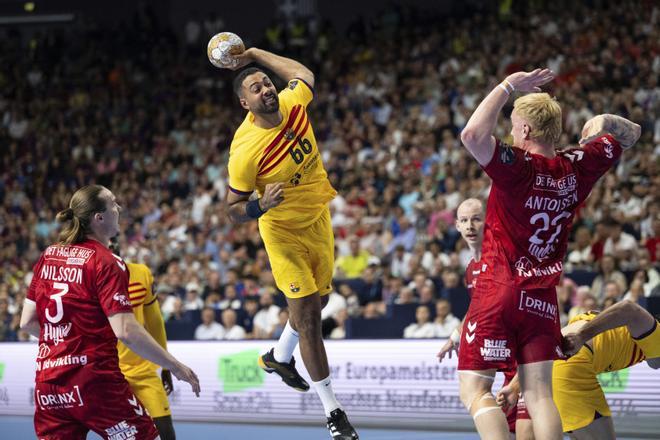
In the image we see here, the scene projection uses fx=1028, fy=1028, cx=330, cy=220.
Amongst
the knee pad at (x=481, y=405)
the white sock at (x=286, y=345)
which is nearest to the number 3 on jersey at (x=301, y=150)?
the white sock at (x=286, y=345)

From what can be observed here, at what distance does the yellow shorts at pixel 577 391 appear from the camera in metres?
6.76

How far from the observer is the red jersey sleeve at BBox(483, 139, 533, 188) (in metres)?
5.21

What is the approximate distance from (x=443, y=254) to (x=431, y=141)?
343 cm

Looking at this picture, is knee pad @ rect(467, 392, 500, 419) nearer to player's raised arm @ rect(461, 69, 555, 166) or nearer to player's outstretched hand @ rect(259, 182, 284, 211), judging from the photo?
player's raised arm @ rect(461, 69, 555, 166)

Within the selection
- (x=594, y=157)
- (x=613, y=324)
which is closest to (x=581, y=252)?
(x=613, y=324)

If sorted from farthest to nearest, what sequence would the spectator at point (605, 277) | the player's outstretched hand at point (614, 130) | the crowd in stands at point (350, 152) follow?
1. the crowd in stands at point (350, 152)
2. the spectator at point (605, 277)
3. the player's outstretched hand at point (614, 130)

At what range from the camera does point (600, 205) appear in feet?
46.7

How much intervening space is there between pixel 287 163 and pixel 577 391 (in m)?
2.49

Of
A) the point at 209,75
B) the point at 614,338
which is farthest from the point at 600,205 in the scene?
the point at 209,75

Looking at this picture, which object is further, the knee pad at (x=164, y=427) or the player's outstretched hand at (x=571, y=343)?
the knee pad at (x=164, y=427)

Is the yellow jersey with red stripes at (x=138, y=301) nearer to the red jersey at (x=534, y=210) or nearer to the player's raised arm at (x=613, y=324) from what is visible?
the red jersey at (x=534, y=210)

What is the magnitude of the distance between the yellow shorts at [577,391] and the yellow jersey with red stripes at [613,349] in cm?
7

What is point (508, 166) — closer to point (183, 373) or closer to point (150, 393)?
point (183, 373)

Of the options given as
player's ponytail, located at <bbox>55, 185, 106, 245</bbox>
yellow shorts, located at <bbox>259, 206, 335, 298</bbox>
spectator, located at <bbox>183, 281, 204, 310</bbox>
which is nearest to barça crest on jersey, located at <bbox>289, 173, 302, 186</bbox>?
yellow shorts, located at <bbox>259, 206, 335, 298</bbox>
